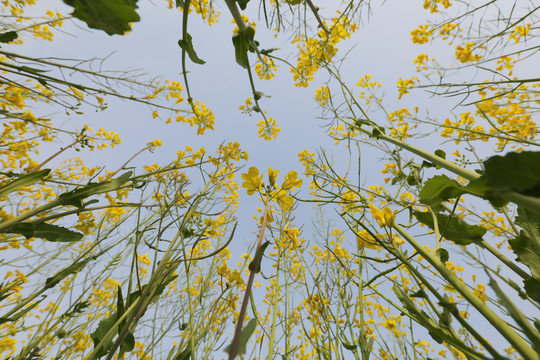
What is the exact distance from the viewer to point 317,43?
145 centimetres

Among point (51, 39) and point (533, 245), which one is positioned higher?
point (51, 39)

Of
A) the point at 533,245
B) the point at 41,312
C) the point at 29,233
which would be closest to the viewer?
the point at 533,245

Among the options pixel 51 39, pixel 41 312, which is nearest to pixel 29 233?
pixel 51 39

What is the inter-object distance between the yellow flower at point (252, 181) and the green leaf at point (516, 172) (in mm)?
493

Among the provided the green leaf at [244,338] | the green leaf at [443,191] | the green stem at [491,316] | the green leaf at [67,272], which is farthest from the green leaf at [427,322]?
the green leaf at [67,272]

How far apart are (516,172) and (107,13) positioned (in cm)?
47

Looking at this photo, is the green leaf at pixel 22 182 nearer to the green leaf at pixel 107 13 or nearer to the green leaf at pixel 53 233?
the green leaf at pixel 53 233

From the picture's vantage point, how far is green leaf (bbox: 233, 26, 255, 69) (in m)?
0.46

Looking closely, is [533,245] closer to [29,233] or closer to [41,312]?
[29,233]

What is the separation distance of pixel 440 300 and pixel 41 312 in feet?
14.5

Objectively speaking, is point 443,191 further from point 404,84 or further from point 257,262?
point 404,84

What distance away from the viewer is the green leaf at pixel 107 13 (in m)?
0.31

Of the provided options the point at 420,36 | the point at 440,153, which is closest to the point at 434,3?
the point at 420,36

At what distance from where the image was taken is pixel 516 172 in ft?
0.67
